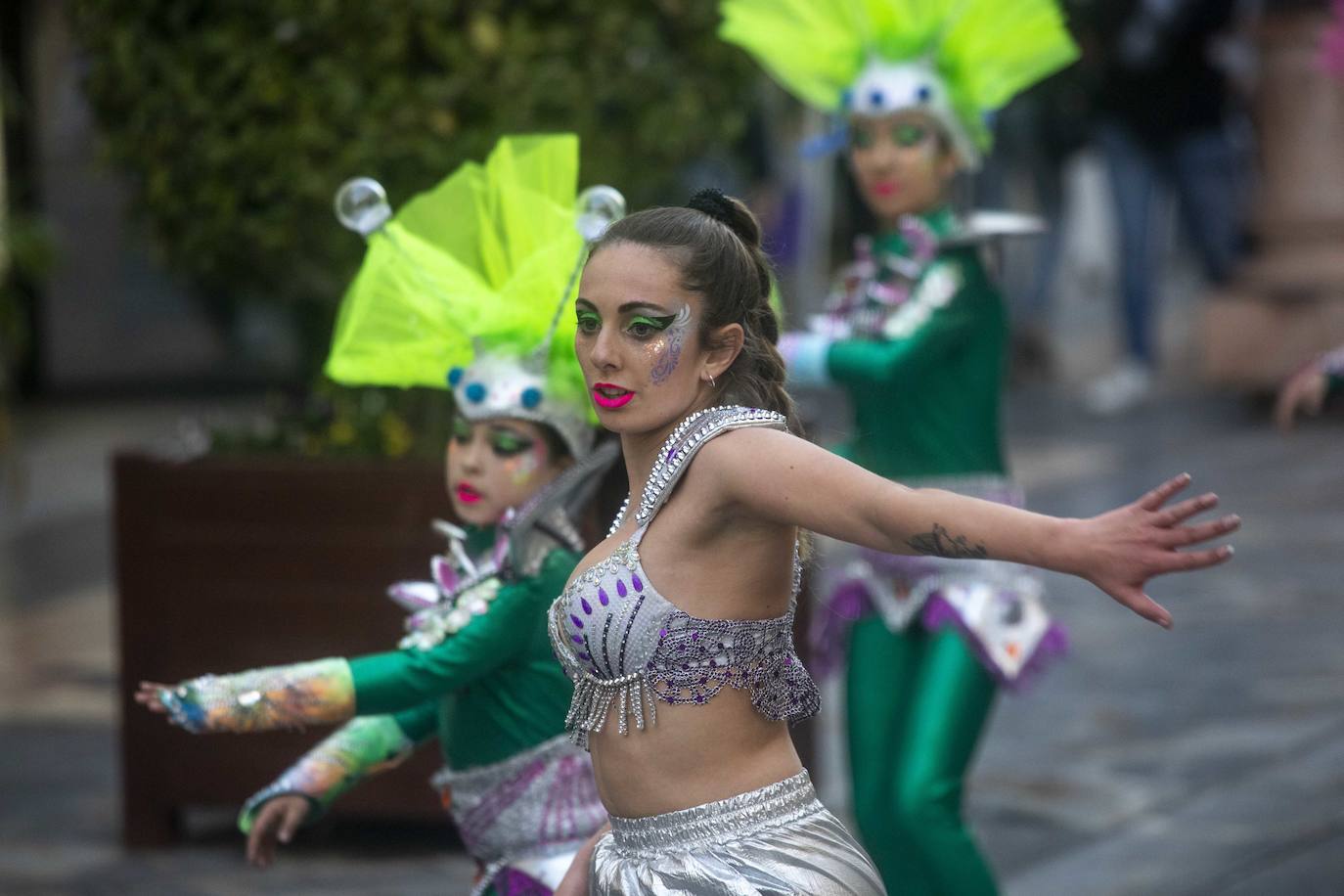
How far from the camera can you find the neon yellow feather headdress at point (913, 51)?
439cm

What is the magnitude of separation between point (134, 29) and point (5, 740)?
217cm

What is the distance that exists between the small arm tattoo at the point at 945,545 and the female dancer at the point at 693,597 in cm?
14

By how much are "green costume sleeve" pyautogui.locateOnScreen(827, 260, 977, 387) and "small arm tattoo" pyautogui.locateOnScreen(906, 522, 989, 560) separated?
1752mm

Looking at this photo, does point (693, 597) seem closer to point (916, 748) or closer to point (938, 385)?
point (916, 748)

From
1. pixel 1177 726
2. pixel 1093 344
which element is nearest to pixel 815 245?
pixel 1093 344

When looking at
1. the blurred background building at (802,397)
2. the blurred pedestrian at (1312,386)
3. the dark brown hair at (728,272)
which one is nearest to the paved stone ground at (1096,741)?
the blurred background building at (802,397)

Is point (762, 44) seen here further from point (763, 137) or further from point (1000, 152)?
point (1000, 152)

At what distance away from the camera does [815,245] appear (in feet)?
40.3

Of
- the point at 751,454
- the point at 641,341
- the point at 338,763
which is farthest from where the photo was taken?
the point at 338,763

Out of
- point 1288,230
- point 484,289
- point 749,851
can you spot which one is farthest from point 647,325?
point 1288,230

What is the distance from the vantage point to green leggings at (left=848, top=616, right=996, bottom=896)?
3918mm

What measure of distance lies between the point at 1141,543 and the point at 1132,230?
382 inches

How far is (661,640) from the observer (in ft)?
8.47

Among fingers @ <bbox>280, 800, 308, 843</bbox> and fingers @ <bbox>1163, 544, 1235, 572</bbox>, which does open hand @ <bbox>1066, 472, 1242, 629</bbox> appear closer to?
fingers @ <bbox>1163, 544, 1235, 572</bbox>
